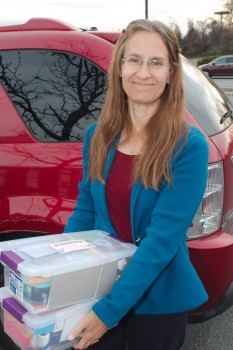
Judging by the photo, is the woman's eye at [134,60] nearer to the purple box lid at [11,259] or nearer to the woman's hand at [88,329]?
the purple box lid at [11,259]

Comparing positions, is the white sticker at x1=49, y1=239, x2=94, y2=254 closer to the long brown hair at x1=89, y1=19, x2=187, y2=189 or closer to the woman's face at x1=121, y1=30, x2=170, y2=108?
the long brown hair at x1=89, y1=19, x2=187, y2=189

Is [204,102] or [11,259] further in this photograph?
[204,102]

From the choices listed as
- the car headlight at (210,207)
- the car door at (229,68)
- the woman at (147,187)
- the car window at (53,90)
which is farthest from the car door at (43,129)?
the car door at (229,68)

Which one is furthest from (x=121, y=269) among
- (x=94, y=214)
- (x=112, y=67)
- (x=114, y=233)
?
(x=112, y=67)

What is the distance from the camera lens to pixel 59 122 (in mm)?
2449

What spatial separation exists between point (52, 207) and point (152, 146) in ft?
2.85

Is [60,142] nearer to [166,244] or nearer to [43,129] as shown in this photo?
[43,129]

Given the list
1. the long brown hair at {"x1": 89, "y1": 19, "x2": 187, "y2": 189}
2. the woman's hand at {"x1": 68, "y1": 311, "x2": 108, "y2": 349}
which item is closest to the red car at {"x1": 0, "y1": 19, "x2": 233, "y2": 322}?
the long brown hair at {"x1": 89, "y1": 19, "x2": 187, "y2": 189}

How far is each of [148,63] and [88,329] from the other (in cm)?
99

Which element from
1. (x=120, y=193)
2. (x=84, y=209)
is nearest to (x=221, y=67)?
(x=84, y=209)

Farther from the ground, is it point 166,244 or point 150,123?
point 150,123

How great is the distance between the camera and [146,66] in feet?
5.49

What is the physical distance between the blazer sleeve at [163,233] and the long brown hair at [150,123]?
59mm

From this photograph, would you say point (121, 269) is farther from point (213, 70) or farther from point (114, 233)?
point (213, 70)
